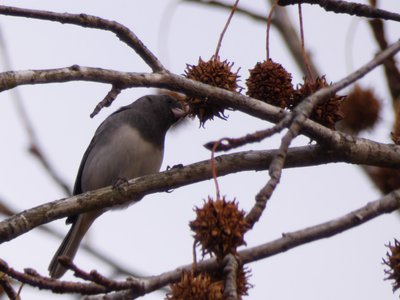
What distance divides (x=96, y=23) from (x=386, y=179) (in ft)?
6.45

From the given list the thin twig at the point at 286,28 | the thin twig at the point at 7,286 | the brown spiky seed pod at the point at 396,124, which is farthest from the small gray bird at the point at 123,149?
the thin twig at the point at 7,286

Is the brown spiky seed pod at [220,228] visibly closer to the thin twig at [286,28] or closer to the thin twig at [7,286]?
the thin twig at [7,286]

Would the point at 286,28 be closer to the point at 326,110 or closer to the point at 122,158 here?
the point at 122,158

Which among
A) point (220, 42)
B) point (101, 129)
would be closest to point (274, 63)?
point (220, 42)

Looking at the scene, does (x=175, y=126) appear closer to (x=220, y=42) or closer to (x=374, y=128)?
(x=374, y=128)

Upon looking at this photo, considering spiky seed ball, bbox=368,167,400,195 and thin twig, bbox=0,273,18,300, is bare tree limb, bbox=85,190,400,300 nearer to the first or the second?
thin twig, bbox=0,273,18,300

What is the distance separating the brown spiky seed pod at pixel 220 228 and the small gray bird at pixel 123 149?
3.29m

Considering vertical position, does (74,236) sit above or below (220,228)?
above

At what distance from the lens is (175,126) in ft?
20.8

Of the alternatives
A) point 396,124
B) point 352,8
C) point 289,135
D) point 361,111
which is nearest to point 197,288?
point 289,135

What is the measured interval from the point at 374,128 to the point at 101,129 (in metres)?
2.41

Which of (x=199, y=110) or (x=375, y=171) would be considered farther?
(x=375, y=171)

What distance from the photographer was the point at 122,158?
18.3ft

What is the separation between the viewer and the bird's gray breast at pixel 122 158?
5570 mm
